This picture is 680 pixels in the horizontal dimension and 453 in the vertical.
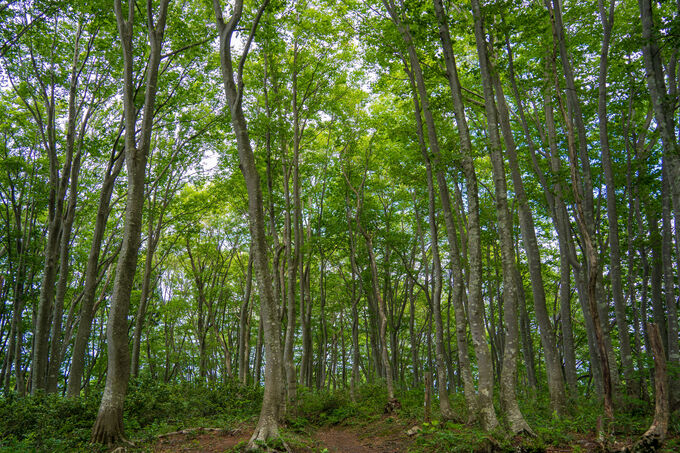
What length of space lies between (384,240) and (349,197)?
3.28 metres

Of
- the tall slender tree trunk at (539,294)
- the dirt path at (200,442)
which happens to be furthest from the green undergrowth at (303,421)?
the tall slender tree trunk at (539,294)

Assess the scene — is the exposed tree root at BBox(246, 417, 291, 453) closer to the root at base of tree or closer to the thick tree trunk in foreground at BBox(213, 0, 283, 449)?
the thick tree trunk in foreground at BBox(213, 0, 283, 449)

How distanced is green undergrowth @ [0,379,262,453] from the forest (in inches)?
2.5

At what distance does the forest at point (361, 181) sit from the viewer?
283 inches

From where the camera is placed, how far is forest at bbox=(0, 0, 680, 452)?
23.6 feet

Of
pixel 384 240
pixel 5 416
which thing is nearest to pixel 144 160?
pixel 5 416

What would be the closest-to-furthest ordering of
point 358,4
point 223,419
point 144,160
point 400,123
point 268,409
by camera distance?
point 268,409 < point 144,160 < point 223,419 < point 358,4 < point 400,123

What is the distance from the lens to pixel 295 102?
14180 millimetres

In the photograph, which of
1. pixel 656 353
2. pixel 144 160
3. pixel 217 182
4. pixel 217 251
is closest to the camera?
pixel 656 353

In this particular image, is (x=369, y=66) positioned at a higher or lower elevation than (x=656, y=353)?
higher

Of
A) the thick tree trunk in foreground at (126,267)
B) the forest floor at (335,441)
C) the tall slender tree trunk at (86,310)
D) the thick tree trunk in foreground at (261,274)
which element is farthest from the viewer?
the tall slender tree trunk at (86,310)

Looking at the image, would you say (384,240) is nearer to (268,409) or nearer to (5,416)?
(268,409)

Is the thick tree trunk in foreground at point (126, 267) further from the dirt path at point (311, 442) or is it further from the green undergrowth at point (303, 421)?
the dirt path at point (311, 442)

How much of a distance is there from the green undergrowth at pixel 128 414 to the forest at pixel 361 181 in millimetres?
64
